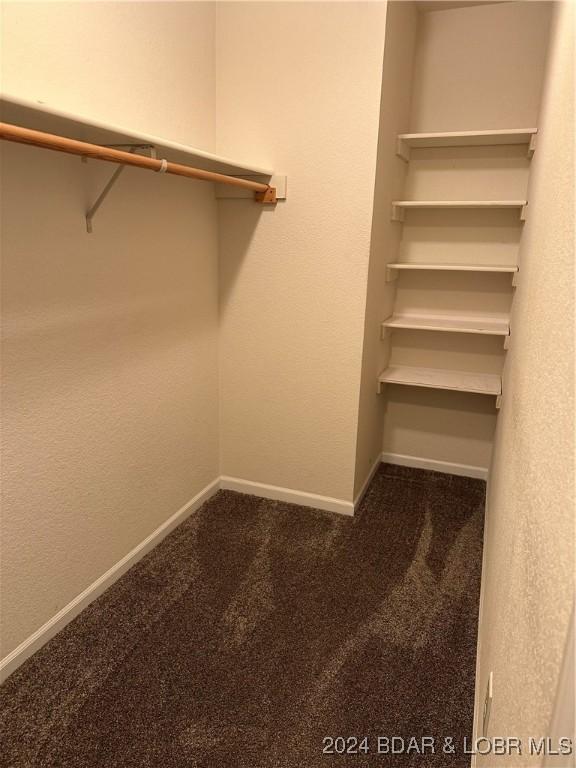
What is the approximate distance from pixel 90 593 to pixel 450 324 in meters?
2.17

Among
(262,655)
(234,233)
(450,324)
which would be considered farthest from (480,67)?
(262,655)

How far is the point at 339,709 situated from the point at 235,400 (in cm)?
157

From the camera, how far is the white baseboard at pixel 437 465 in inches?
125

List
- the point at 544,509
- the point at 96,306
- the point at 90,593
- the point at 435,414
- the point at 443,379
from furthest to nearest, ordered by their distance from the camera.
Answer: the point at 435,414
the point at 443,379
the point at 90,593
the point at 96,306
the point at 544,509

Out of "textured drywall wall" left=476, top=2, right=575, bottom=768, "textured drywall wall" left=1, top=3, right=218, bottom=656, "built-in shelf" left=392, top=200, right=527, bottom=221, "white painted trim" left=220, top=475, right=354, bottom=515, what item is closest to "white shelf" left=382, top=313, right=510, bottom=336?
"built-in shelf" left=392, top=200, right=527, bottom=221

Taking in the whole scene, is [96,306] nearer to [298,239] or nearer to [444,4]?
[298,239]

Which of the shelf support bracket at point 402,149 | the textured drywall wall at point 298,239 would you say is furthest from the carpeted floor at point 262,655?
the shelf support bracket at point 402,149

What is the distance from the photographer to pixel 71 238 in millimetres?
1734

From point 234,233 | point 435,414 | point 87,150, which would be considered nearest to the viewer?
point 87,150

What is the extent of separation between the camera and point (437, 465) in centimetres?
325

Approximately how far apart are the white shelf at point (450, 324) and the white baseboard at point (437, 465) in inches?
33.5

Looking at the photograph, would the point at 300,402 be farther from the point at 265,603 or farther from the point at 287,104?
the point at 287,104

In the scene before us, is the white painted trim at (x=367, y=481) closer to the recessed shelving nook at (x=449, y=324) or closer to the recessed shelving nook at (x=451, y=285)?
the recessed shelving nook at (x=451, y=285)

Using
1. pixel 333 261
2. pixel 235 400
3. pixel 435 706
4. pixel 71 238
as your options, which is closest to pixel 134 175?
pixel 71 238
